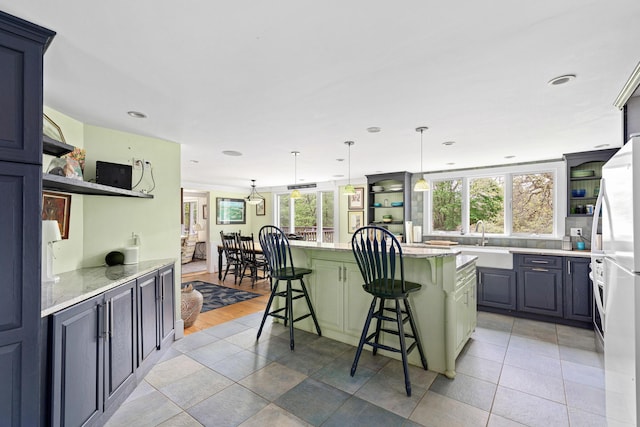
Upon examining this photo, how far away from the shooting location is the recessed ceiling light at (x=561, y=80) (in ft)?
6.32

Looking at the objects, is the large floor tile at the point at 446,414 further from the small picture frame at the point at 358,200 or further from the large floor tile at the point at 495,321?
the small picture frame at the point at 358,200

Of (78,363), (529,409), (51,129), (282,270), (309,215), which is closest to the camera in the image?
(78,363)

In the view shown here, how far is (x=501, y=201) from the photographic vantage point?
5.04 m

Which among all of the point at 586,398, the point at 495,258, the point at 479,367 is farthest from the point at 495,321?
the point at 586,398

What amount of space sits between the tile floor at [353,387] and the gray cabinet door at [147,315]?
23 centimetres

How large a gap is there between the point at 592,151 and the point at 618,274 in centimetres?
370

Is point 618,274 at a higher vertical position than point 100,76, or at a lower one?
lower

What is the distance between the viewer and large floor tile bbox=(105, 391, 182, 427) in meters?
1.95

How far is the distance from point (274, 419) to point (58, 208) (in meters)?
2.38

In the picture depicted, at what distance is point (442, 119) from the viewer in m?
2.74

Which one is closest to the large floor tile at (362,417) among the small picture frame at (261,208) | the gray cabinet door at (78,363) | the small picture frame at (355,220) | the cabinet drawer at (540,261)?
the gray cabinet door at (78,363)

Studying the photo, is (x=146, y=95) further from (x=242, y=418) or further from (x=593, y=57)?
(x=593, y=57)

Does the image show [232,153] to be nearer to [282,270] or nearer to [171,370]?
[282,270]

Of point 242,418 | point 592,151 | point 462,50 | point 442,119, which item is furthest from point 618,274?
point 592,151
